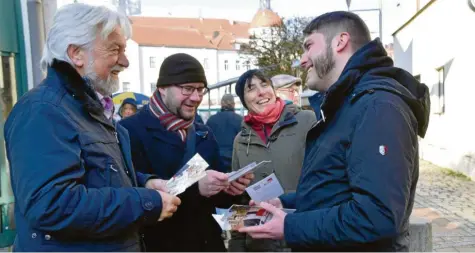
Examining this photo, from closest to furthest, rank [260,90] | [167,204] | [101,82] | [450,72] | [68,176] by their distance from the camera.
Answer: [68,176], [167,204], [101,82], [260,90], [450,72]

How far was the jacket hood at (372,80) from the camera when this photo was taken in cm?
190

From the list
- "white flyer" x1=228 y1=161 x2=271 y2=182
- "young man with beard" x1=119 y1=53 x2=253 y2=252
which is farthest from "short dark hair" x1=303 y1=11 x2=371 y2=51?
"young man with beard" x1=119 y1=53 x2=253 y2=252


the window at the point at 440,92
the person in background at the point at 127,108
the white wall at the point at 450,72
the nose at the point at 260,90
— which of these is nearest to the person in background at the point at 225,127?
the person in background at the point at 127,108

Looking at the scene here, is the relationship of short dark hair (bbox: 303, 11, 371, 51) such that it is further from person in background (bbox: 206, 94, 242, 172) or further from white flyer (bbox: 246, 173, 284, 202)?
person in background (bbox: 206, 94, 242, 172)

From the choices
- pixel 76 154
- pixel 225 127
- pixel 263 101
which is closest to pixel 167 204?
pixel 76 154

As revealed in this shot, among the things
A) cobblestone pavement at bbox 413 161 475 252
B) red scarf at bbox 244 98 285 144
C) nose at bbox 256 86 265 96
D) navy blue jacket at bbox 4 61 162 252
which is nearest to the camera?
navy blue jacket at bbox 4 61 162 252

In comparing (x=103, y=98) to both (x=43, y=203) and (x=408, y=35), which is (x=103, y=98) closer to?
(x=43, y=203)

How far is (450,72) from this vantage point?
12.1 m

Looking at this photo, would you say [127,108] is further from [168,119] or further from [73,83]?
[73,83]

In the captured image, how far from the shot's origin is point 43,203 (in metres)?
1.65

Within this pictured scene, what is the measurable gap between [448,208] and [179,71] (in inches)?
254

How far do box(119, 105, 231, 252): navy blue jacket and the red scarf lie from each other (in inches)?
31.3

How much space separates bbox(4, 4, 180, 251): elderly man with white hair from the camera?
1.68 m

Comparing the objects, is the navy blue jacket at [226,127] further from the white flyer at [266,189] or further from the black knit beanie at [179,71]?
the white flyer at [266,189]
